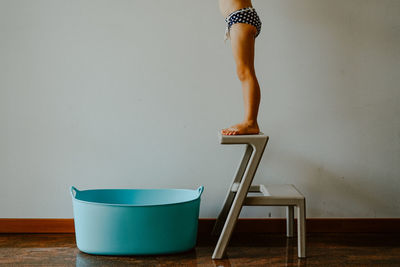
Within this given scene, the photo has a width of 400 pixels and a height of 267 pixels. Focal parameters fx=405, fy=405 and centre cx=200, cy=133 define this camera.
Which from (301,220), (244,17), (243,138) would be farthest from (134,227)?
(244,17)

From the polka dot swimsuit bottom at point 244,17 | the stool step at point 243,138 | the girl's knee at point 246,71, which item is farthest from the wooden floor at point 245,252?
the polka dot swimsuit bottom at point 244,17

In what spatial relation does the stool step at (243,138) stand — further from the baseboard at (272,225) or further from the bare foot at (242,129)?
the baseboard at (272,225)

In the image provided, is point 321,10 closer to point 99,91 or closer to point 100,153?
point 99,91

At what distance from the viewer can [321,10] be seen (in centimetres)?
191

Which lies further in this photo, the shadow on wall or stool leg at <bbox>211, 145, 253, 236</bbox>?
the shadow on wall

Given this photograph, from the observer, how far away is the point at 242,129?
154 centimetres

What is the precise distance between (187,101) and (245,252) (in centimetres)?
74

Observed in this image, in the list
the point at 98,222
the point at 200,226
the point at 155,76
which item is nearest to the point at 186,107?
the point at 155,76

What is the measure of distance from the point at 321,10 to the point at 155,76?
844mm

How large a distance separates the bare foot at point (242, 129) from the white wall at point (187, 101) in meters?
0.36

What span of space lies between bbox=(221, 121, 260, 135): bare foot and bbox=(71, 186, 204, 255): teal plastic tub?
315 mm

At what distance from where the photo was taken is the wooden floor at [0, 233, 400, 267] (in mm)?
1506

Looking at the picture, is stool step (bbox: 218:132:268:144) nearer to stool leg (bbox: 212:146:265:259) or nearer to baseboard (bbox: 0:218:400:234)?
stool leg (bbox: 212:146:265:259)

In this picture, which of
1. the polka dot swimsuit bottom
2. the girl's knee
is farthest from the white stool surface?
the polka dot swimsuit bottom
